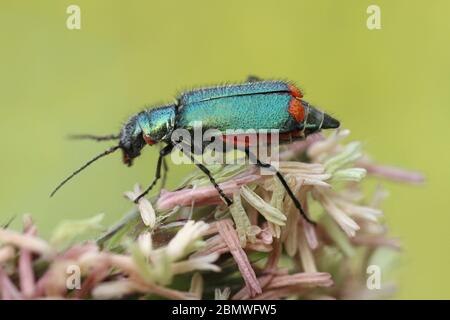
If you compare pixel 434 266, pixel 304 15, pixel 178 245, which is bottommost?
pixel 434 266

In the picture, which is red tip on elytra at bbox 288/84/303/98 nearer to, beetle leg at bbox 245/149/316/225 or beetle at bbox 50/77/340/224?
beetle at bbox 50/77/340/224

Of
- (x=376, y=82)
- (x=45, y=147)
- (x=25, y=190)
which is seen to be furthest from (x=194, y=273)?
(x=376, y=82)

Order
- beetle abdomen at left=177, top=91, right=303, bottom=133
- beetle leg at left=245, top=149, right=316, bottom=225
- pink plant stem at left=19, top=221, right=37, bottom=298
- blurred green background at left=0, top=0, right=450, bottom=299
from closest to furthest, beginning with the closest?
1. pink plant stem at left=19, top=221, right=37, bottom=298
2. beetle leg at left=245, top=149, right=316, bottom=225
3. beetle abdomen at left=177, top=91, right=303, bottom=133
4. blurred green background at left=0, top=0, right=450, bottom=299

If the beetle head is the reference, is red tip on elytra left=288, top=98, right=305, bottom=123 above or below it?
above

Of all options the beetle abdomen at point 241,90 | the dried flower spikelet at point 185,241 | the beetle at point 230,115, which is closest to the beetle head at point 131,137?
the beetle at point 230,115

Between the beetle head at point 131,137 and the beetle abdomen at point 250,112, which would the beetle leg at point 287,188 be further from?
the beetle head at point 131,137

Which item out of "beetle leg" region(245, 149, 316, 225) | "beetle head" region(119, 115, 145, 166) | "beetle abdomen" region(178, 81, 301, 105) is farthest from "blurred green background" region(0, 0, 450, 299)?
"beetle leg" region(245, 149, 316, 225)

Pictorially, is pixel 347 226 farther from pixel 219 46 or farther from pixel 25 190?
pixel 219 46

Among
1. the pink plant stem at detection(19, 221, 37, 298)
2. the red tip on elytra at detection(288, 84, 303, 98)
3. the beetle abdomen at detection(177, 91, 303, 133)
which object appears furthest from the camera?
the red tip on elytra at detection(288, 84, 303, 98)
